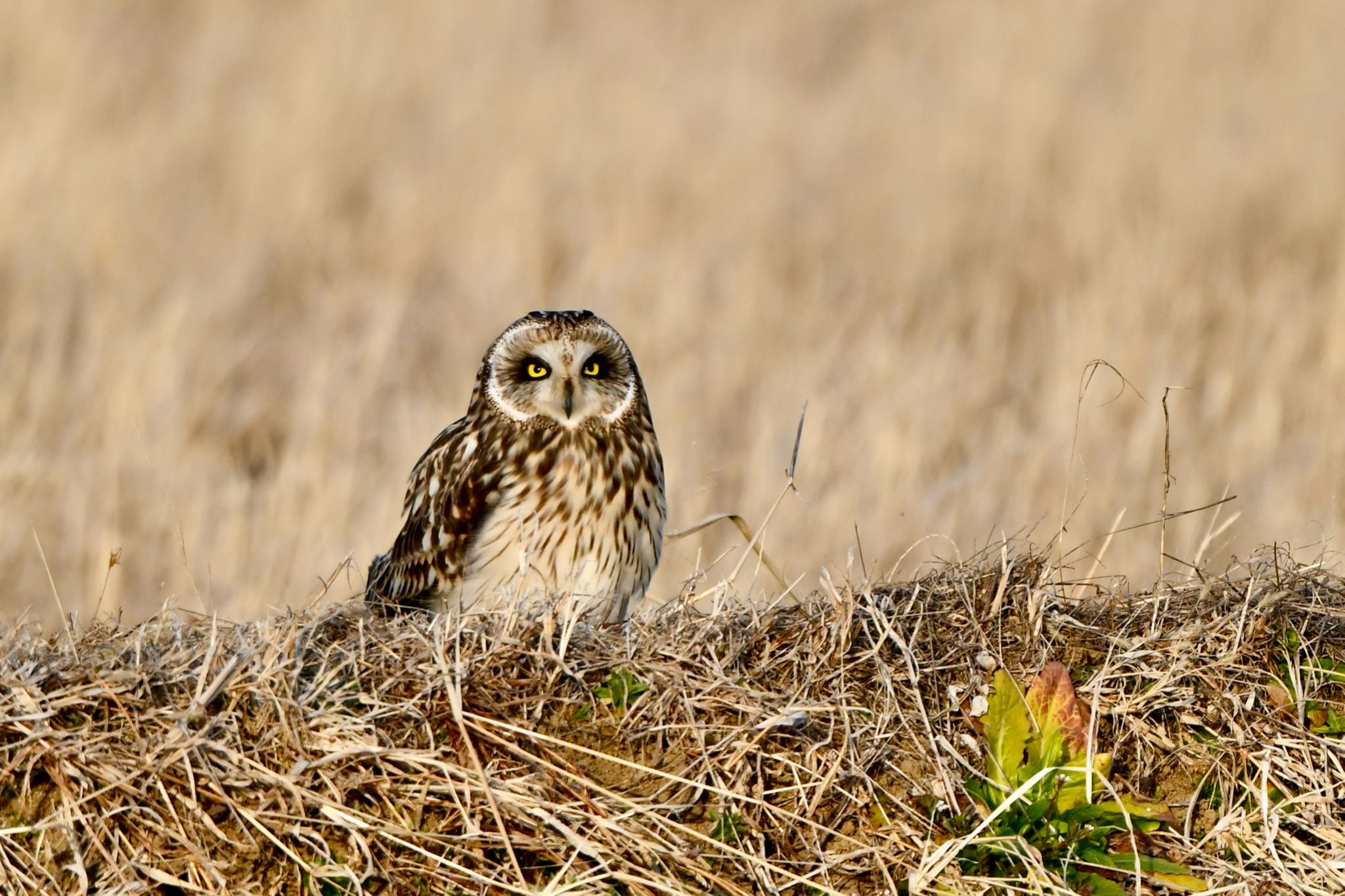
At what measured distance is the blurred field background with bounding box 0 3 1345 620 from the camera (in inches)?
279

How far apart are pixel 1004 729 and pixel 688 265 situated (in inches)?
260

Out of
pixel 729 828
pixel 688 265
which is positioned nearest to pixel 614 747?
pixel 729 828

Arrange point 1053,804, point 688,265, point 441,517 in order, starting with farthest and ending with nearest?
1. point 688,265
2. point 441,517
3. point 1053,804

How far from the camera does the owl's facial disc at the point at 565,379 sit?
4.04m

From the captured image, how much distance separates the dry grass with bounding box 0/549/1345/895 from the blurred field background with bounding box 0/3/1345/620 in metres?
1.45

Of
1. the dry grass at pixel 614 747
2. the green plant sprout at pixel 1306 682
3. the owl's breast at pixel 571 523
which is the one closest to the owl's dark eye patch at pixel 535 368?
the owl's breast at pixel 571 523

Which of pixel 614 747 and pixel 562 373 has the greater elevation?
pixel 562 373

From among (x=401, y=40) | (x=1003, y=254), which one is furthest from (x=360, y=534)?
(x=401, y=40)

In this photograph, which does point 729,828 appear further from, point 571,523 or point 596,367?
point 596,367

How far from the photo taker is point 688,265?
9164 millimetres

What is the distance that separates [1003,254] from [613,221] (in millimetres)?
2280

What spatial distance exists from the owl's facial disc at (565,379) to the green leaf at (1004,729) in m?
1.58

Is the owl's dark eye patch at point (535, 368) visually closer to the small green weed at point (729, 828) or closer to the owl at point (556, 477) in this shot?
the owl at point (556, 477)

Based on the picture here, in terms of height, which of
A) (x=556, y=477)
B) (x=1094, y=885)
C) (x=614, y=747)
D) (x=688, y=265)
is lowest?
(x=1094, y=885)
